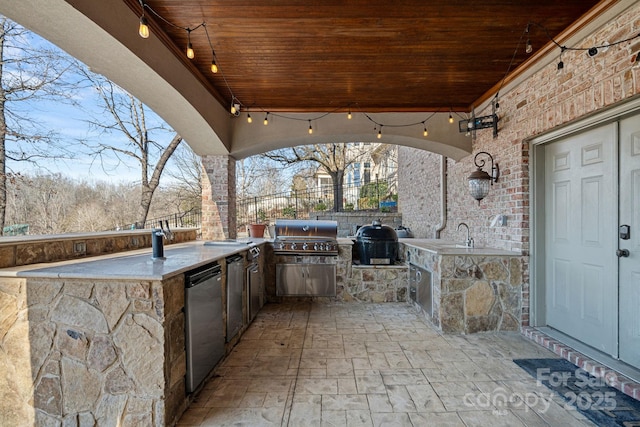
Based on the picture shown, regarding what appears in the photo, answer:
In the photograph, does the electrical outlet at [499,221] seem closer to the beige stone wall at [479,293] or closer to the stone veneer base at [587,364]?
the beige stone wall at [479,293]

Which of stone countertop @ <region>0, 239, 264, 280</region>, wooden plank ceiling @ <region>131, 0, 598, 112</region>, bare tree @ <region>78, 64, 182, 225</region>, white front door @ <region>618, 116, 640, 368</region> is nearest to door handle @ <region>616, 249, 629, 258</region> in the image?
white front door @ <region>618, 116, 640, 368</region>

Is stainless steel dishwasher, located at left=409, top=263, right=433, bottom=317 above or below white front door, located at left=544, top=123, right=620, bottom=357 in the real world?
below

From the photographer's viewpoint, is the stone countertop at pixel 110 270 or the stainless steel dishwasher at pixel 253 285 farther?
the stainless steel dishwasher at pixel 253 285

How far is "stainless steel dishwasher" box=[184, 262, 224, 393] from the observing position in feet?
6.33

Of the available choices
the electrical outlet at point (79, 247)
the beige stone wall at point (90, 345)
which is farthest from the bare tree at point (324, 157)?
the beige stone wall at point (90, 345)

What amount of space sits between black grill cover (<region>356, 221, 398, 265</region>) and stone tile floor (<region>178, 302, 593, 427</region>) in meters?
1.19

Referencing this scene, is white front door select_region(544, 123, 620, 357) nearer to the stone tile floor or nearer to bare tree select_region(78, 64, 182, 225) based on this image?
the stone tile floor

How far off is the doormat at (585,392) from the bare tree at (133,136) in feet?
28.0

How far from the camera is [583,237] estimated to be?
2.62m

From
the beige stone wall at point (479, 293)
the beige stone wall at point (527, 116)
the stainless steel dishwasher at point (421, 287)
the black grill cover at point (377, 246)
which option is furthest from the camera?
the black grill cover at point (377, 246)

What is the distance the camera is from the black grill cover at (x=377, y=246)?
440 centimetres

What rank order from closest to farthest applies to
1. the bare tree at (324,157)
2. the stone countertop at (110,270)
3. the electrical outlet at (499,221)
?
the stone countertop at (110,270)
the electrical outlet at (499,221)
the bare tree at (324,157)

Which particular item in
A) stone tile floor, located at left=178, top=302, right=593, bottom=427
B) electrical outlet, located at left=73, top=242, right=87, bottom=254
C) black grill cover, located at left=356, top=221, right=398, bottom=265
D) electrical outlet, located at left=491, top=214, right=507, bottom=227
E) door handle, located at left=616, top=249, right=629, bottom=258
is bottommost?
stone tile floor, located at left=178, top=302, right=593, bottom=427

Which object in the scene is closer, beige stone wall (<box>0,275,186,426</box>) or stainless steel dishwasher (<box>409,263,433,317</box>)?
beige stone wall (<box>0,275,186,426</box>)
